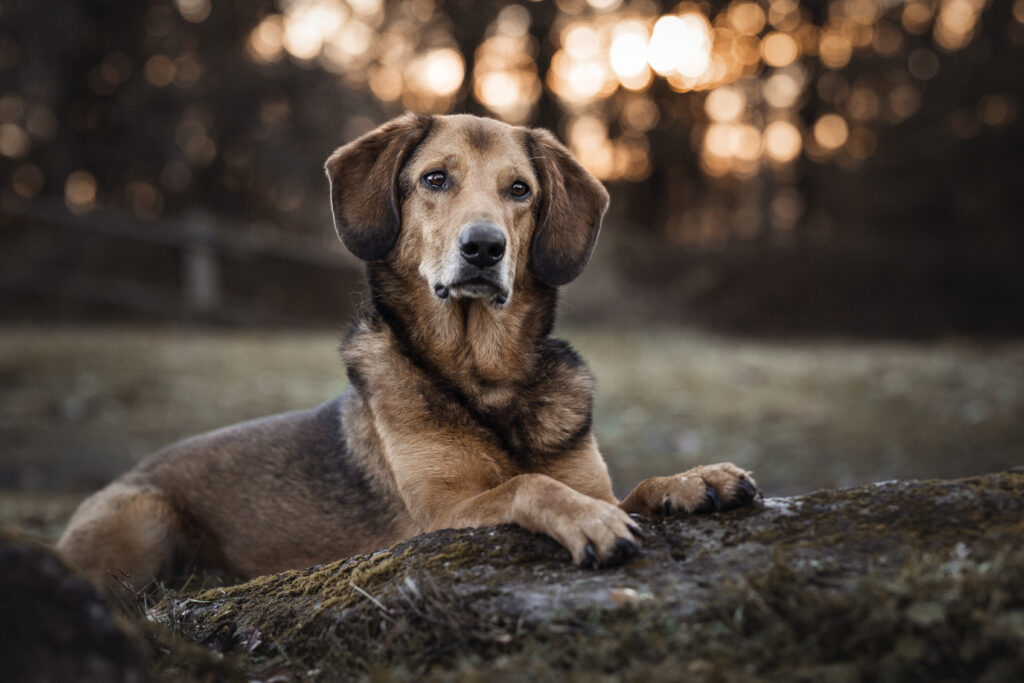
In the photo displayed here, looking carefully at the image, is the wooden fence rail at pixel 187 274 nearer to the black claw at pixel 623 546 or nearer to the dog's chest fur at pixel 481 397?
the dog's chest fur at pixel 481 397

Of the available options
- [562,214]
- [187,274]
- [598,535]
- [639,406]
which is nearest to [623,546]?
[598,535]

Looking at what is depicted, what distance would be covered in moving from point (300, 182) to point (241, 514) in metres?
15.1

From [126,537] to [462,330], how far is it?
217cm

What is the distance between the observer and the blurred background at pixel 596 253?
9.88 metres

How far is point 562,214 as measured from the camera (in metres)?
4.43

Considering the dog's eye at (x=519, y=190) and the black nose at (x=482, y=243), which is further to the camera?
the dog's eye at (x=519, y=190)

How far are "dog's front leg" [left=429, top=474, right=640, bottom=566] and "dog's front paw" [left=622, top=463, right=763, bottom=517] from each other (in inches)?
14.6

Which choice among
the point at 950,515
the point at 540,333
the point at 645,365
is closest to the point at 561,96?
the point at 645,365

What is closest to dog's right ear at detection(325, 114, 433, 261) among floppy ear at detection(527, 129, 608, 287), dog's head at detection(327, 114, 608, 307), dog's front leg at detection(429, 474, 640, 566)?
dog's head at detection(327, 114, 608, 307)

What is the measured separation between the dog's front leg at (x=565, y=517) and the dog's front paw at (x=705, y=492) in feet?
1.21

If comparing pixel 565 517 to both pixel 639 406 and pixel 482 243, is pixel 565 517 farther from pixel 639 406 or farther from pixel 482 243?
pixel 639 406

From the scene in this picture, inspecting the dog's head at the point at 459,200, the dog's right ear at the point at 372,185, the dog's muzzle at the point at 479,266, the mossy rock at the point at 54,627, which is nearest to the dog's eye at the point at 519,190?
the dog's head at the point at 459,200

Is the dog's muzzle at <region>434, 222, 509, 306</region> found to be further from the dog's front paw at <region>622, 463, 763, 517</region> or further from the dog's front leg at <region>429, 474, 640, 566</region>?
the dog's front paw at <region>622, 463, 763, 517</region>

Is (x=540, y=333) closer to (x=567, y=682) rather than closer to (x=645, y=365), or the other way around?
(x=567, y=682)
